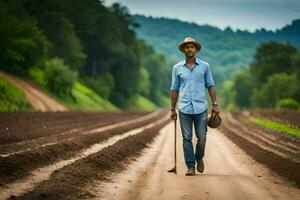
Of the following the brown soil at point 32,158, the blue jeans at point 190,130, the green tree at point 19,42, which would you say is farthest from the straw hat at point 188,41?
the green tree at point 19,42

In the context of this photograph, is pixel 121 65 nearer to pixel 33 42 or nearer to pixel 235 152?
pixel 33 42

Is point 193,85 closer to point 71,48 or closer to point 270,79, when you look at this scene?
point 71,48

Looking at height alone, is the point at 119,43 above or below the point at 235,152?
above

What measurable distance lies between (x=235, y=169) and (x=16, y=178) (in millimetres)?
5546

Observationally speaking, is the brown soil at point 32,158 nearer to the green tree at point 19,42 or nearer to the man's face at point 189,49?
the man's face at point 189,49

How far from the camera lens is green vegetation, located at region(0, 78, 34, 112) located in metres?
45.2

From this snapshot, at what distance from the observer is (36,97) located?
54781 millimetres

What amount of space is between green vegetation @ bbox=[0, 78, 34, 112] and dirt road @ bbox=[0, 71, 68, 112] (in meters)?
1.62

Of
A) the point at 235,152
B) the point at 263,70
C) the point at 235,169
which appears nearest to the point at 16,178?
the point at 235,169

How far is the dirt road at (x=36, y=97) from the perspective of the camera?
171 feet

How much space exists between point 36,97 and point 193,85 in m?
42.7

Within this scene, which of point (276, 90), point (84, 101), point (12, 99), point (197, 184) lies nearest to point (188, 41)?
point (197, 184)

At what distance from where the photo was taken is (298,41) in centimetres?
18012

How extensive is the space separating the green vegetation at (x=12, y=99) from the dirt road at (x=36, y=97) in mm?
1624
